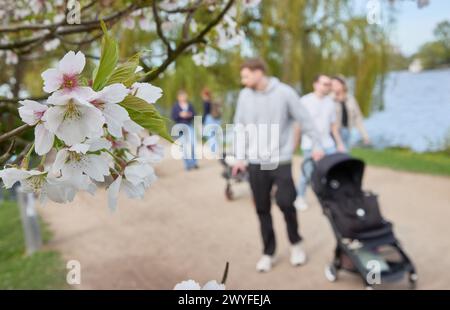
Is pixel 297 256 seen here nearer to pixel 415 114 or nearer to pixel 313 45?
pixel 313 45

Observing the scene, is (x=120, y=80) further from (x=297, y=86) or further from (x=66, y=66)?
(x=297, y=86)

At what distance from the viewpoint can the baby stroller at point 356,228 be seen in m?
3.74

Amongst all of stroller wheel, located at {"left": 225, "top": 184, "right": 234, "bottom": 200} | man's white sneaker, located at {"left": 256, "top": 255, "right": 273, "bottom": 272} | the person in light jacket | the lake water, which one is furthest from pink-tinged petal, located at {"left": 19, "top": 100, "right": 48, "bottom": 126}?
the lake water

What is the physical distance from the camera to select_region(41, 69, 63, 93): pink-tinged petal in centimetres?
97

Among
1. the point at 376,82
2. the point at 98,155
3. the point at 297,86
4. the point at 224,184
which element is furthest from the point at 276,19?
the point at 98,155

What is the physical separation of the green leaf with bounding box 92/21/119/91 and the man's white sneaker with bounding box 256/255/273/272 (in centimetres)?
362

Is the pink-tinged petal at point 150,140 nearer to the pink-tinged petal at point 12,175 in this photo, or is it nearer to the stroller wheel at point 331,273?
the pink-tinged petal at point 12,175

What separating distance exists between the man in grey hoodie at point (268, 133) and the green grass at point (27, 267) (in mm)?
1964

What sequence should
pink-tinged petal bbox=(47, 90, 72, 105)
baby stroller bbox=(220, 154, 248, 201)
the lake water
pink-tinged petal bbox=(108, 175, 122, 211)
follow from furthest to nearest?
the lake water
baby stroller bbox=(220, 154, 248, 201)
pink-tinged petal bbox=(108, 175, 122, 211)
pink-tinged petal bbox=(47, 90, 72, 105)

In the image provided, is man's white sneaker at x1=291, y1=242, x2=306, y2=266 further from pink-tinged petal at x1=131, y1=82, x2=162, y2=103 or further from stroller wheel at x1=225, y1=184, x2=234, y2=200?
pink-tinged petal at x1=131, y1=82, x2=162, y2=103

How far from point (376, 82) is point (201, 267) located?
893 centimetres

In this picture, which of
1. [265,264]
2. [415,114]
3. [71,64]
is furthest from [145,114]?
[415,114]

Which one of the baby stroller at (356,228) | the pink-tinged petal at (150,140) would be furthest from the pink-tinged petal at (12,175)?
the baby stroller at (356,228)

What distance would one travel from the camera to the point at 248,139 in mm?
4281
